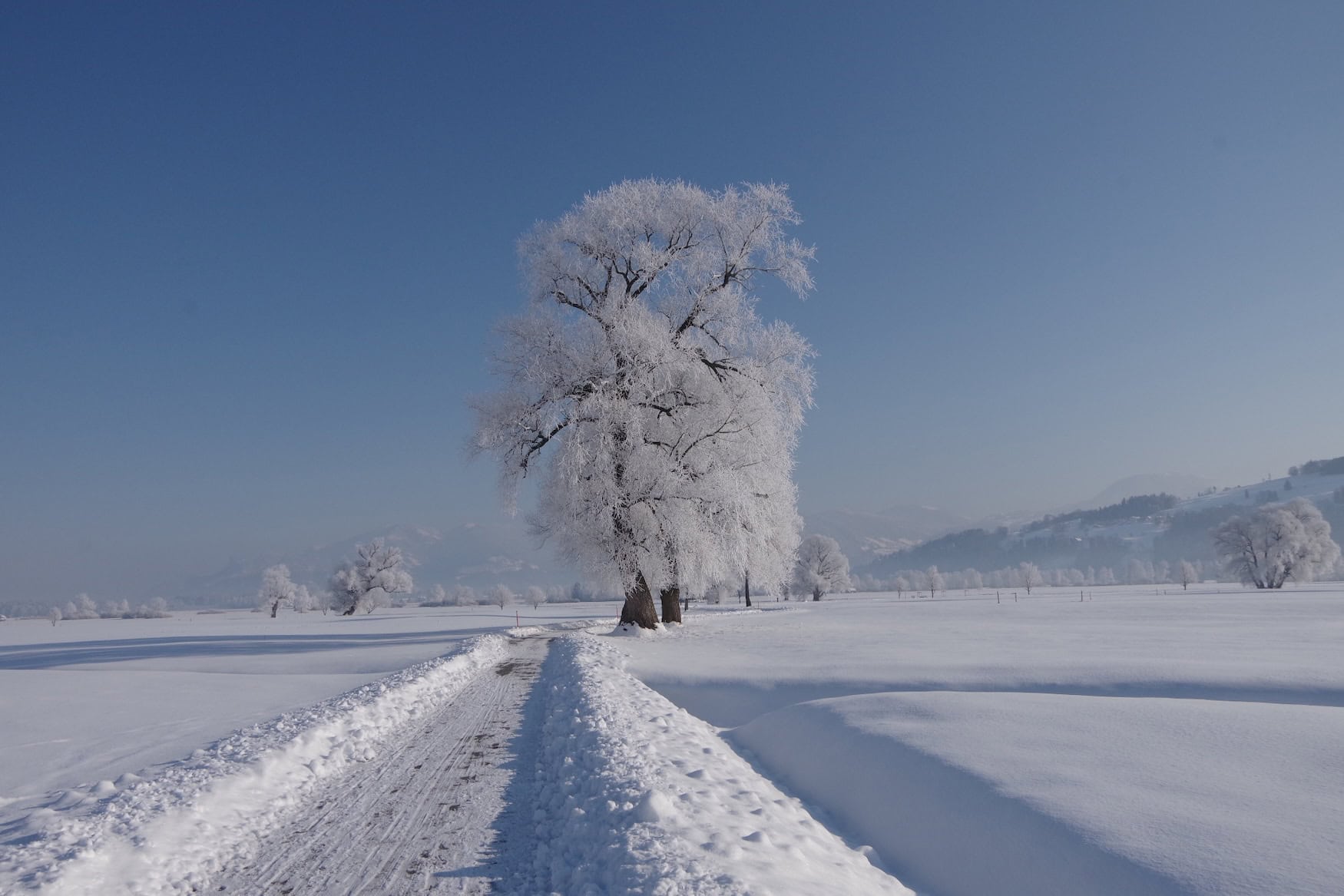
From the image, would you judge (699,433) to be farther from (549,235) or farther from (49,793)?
(49,793)

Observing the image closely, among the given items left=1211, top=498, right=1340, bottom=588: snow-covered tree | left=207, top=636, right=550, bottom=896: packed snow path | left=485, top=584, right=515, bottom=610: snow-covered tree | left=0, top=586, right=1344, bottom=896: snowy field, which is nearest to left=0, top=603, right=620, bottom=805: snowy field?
left=0, top=586, right=1344, bottom=896: snowy field

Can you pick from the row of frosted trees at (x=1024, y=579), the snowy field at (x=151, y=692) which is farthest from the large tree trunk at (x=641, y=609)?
the row of frosted trees at (x=1024, y=579)

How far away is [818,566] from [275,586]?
250 feet

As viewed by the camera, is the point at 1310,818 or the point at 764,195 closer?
the point at 1310,818

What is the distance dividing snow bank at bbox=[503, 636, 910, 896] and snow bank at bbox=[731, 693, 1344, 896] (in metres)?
0.70

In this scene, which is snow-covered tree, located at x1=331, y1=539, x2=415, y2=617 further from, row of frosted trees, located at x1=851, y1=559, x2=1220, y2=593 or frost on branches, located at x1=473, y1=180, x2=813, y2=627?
row of frosted trees, located at x1=851, y1=559, x2=1220, y2=593

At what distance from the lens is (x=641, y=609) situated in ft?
77.5

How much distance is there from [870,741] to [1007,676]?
18.9 feet

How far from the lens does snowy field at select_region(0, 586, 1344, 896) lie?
13.9 feet

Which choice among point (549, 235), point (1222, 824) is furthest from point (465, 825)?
point (549, 235)

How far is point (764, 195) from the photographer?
23.3 metres

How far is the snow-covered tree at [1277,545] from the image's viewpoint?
63.2m

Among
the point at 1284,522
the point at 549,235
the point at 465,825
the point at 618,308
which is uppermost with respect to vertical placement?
the point at 549,235

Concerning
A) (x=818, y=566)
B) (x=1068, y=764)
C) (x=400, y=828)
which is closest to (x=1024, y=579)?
(x=818, y=566)
